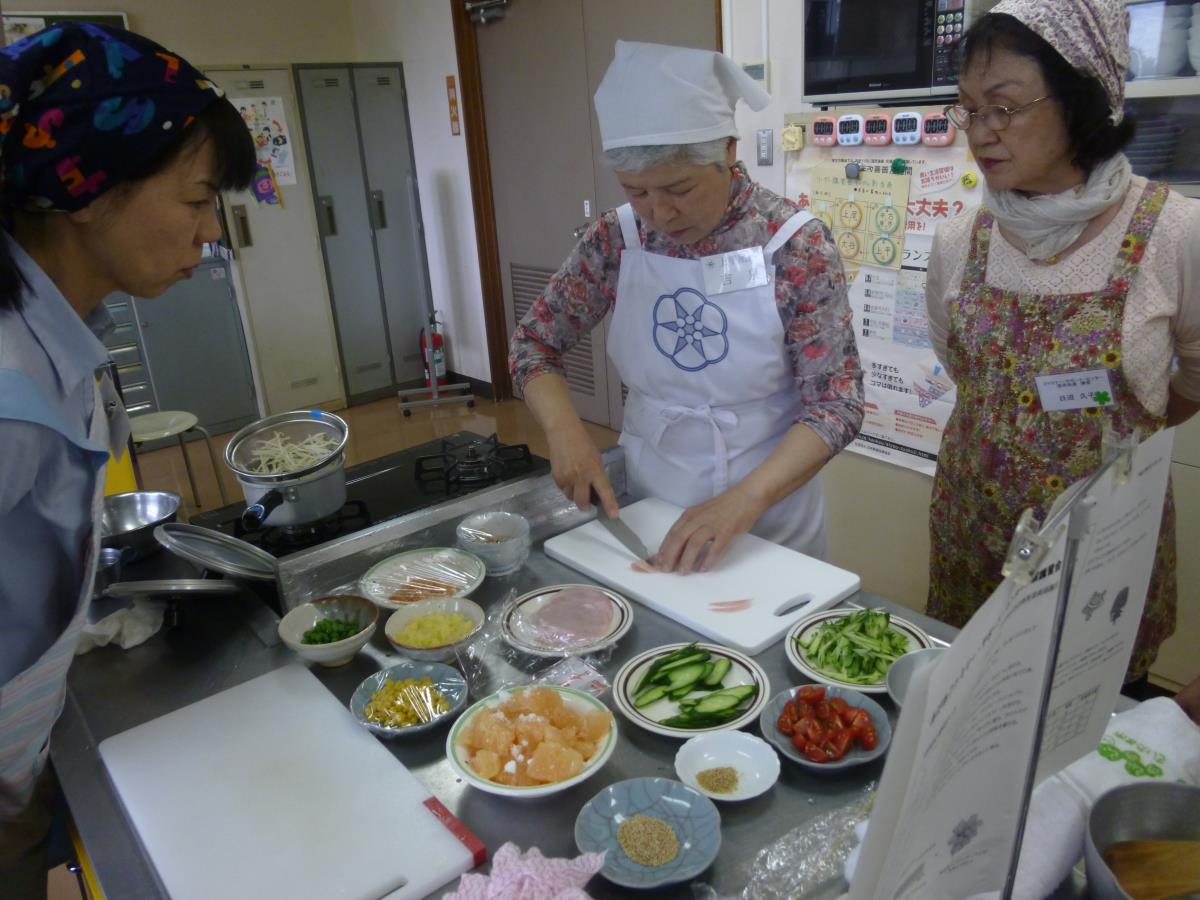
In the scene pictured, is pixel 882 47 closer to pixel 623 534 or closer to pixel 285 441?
pixel 623 534

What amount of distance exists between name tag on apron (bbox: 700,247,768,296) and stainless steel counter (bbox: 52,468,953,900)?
1.54 feet

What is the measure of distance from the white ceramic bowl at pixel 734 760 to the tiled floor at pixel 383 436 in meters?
3.12

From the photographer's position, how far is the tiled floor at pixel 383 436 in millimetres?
4203

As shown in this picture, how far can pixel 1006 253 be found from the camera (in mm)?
1509

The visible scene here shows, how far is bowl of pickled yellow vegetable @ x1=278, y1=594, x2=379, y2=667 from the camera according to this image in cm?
119

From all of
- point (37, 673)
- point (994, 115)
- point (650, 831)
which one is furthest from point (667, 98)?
point (37, 673)

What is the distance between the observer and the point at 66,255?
39.4 inches

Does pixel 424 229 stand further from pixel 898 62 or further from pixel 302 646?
pixel 302 646

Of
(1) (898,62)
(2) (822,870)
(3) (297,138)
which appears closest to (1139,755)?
(2) (822,870)

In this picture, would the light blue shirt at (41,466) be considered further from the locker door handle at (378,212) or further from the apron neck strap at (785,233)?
the locker door handle at (378,212)

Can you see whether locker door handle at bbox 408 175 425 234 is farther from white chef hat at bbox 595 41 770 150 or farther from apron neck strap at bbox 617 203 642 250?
white chef hat at bbox 595 41 770 150

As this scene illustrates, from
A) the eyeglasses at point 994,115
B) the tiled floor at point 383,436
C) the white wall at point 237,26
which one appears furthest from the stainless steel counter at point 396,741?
the white wall at point 237,26

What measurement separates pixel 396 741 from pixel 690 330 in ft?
2.86

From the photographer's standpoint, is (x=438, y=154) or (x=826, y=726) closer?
(x=826, y=726)
